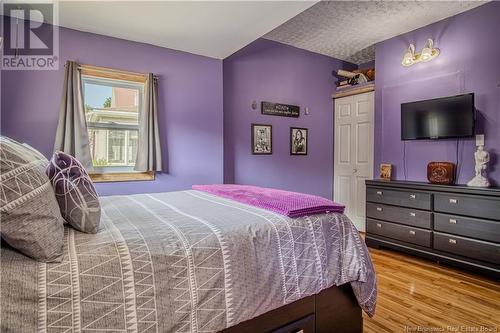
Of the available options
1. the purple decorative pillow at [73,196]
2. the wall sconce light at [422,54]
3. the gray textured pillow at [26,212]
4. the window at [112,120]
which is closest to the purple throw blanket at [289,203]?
the purple decorative pillow at [73,196]

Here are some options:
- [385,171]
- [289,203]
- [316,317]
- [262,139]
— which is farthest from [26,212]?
[385,171]

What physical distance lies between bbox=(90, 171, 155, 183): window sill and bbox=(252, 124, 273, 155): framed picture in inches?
57.5

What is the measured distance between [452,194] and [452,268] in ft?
2.50

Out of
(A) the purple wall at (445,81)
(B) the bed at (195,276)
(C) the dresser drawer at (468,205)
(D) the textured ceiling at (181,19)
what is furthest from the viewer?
(A) the purple wall at (445,81)

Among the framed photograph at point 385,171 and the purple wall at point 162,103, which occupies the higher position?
the purple wall at point 162,103

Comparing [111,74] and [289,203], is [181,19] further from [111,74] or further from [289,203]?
[289,203]

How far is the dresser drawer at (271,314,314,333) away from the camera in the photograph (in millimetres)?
1284

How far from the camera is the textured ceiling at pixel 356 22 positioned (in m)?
2.99

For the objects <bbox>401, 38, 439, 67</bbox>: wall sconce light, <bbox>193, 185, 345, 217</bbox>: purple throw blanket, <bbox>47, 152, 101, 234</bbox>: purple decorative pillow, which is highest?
<bbox>401, 38, 439, 67</bbox>: wall sconce light

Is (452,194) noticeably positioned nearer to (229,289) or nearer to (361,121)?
(361,121)

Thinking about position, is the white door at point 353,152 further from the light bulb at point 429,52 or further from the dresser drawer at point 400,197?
the light bulb at point 429,52

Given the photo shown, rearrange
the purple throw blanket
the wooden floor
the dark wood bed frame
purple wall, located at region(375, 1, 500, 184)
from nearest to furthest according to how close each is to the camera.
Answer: the dark wood bed frame, the purple throw blanket, the wooden floor, purple wall, located at region(375, 1, 500, 184)

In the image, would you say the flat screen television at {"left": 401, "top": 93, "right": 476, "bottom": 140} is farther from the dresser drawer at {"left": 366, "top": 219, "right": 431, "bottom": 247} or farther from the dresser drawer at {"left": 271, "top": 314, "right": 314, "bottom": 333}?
→ the dresser drawer at {"left": 271, "top": 314, "right": 314, "bottom": 333}

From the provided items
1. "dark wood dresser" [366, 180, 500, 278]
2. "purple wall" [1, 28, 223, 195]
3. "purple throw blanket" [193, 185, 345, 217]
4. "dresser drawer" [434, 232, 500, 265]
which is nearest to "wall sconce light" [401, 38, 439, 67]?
"dark wood dresser" [366, 180, 500, 278]
